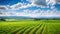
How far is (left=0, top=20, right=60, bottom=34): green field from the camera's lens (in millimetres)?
5812

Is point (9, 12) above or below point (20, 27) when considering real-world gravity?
above

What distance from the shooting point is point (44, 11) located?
6.07m

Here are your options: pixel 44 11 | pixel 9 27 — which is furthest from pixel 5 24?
pixel 44 11

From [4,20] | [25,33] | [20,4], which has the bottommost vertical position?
[25,33]

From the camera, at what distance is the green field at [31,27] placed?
19.1ft

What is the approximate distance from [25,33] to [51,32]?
84 cm

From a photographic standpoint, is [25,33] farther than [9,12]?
No

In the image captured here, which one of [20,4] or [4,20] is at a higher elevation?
[20,4]

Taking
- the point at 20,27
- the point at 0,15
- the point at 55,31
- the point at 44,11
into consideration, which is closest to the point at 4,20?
the point at 0,15

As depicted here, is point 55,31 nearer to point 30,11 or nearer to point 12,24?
point 30,11

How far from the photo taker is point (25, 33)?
5.80 meters

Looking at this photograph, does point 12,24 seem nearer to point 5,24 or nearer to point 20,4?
point 5,24

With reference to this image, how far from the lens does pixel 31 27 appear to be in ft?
19.5

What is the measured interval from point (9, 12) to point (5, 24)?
1.48 ft
